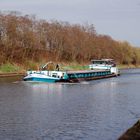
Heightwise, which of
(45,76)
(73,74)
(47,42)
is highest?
(47,42)

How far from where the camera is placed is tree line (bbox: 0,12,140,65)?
302 ft

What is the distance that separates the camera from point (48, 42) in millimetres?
111062

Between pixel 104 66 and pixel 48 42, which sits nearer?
pixel 104 66

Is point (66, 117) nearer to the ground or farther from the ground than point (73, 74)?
nearer to the ground

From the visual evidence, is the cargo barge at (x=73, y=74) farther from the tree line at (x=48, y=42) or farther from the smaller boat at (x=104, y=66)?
the tree line at (x=48, y=42)

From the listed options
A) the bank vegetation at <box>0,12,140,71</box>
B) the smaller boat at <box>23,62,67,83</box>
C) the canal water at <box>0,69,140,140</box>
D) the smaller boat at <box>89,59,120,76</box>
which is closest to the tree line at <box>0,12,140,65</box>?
the bank vegetation at <box>0,12,140,71</box>

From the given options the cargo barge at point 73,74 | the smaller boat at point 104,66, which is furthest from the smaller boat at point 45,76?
the smaller boat at point 104,66

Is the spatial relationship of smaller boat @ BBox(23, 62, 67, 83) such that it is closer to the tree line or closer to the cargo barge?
the cargo barge

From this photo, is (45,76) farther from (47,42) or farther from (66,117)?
(47,42)

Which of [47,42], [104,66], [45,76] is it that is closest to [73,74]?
[45,76]

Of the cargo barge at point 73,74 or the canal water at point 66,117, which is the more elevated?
the cargo barge at point 73,74

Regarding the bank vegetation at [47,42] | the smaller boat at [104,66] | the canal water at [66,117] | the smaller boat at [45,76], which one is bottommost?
the canal water at [66,117]

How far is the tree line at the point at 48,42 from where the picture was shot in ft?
302

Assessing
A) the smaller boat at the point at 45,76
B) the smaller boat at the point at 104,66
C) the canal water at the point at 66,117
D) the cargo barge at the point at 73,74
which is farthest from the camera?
the smaller boat at the point at 104,66
